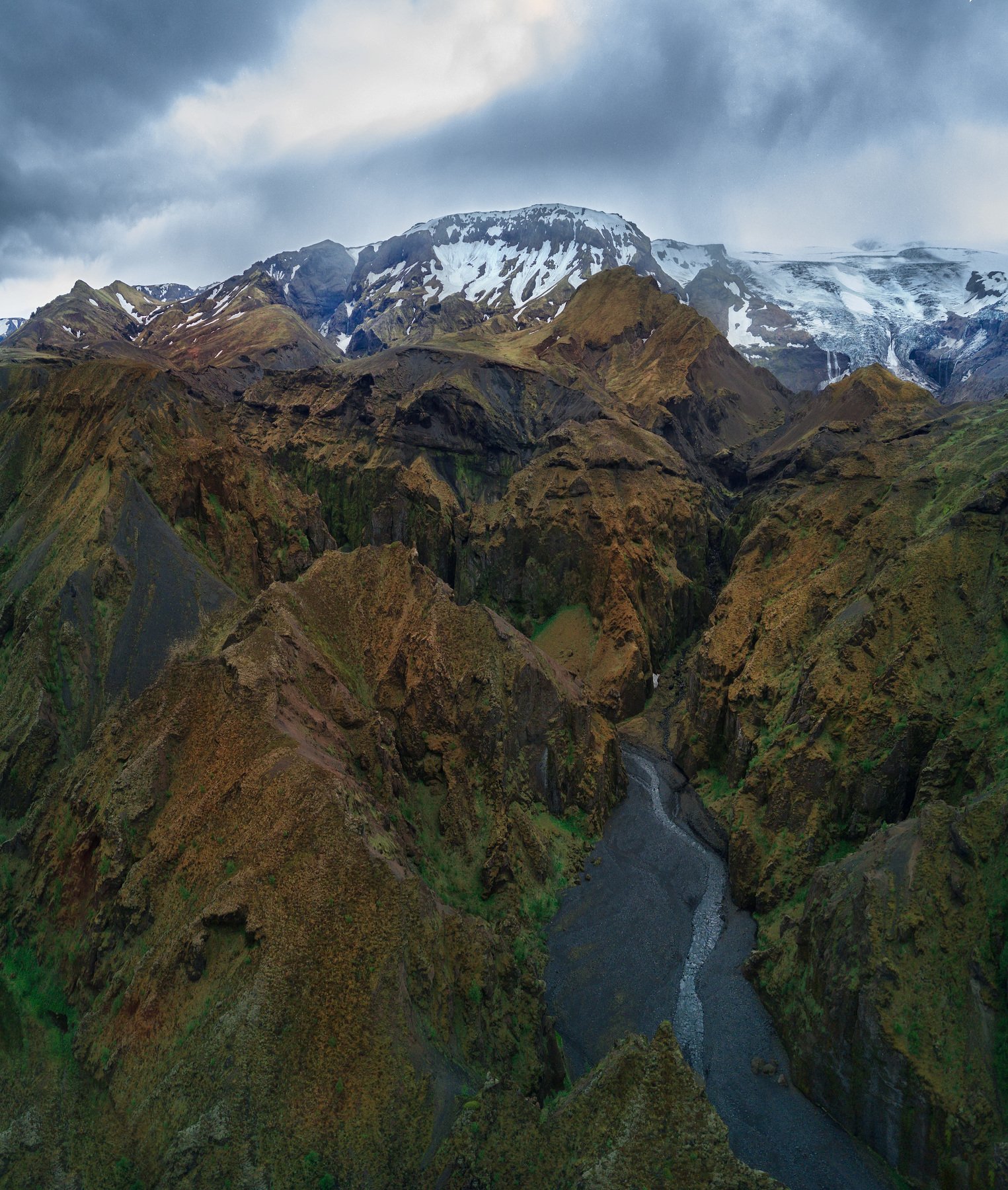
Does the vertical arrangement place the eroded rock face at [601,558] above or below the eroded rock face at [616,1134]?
above

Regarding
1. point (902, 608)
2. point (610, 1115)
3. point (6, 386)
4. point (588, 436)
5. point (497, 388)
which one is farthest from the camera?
point (497, 388)

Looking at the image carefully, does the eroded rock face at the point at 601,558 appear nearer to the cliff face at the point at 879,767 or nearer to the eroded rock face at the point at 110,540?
the cliff face at the point at 879,767

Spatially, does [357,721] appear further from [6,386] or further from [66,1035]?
[6,386]

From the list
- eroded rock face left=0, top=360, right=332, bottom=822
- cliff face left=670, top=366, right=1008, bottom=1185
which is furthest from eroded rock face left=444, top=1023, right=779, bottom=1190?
eroded rock face left=0, top=360, right=332, bottom=822

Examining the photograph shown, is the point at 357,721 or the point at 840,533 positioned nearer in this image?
the point at 357,721

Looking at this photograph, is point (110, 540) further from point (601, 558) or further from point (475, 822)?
point (601, 558)

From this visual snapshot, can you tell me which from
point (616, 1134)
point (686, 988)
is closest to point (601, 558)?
point (686, 988)

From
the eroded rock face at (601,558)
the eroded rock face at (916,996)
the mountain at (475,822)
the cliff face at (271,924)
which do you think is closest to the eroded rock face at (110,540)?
the mountain at (475,822)

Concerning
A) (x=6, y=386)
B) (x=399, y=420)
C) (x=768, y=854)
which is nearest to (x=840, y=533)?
(x=768, y=854)
